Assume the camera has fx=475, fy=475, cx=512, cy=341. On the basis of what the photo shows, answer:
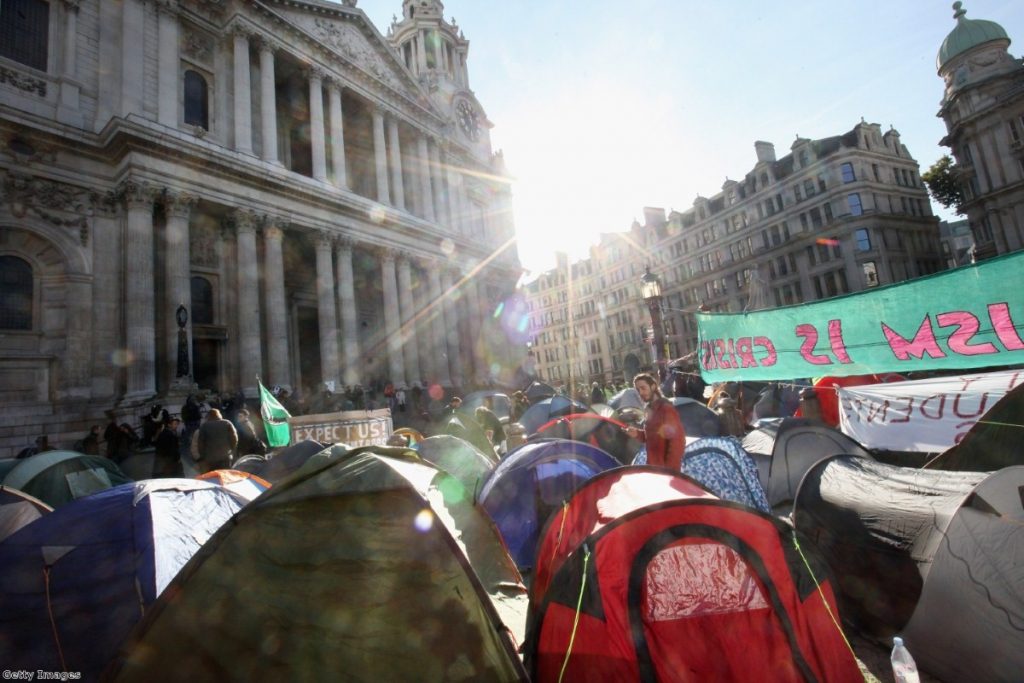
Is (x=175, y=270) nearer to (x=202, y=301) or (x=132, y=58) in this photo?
(x=202, y=301)

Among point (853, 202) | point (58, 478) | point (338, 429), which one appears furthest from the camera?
point (853, 202)

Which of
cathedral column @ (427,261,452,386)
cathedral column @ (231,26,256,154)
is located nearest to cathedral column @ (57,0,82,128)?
cathedral column @ (231,26,256,154)

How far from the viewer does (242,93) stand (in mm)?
20688

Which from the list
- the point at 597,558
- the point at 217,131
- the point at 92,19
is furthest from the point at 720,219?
the point at 597,558

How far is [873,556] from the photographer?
388 centimetres

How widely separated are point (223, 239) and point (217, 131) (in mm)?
5047

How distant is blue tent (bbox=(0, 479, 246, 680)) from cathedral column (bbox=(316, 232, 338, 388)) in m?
16.7

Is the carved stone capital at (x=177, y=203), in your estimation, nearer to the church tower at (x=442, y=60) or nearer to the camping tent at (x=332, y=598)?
the camping tent at (x=332, y=598)

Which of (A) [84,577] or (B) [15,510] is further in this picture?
(B) [15,510]

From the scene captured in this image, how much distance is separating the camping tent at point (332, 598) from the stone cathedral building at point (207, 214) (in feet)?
47.9

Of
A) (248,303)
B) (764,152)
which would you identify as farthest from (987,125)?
(248,303)

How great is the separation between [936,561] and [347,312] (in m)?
21.7

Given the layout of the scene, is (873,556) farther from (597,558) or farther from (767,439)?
(767,439)

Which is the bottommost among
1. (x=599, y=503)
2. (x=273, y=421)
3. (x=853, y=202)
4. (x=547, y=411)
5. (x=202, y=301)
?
(x=599, y=503)
